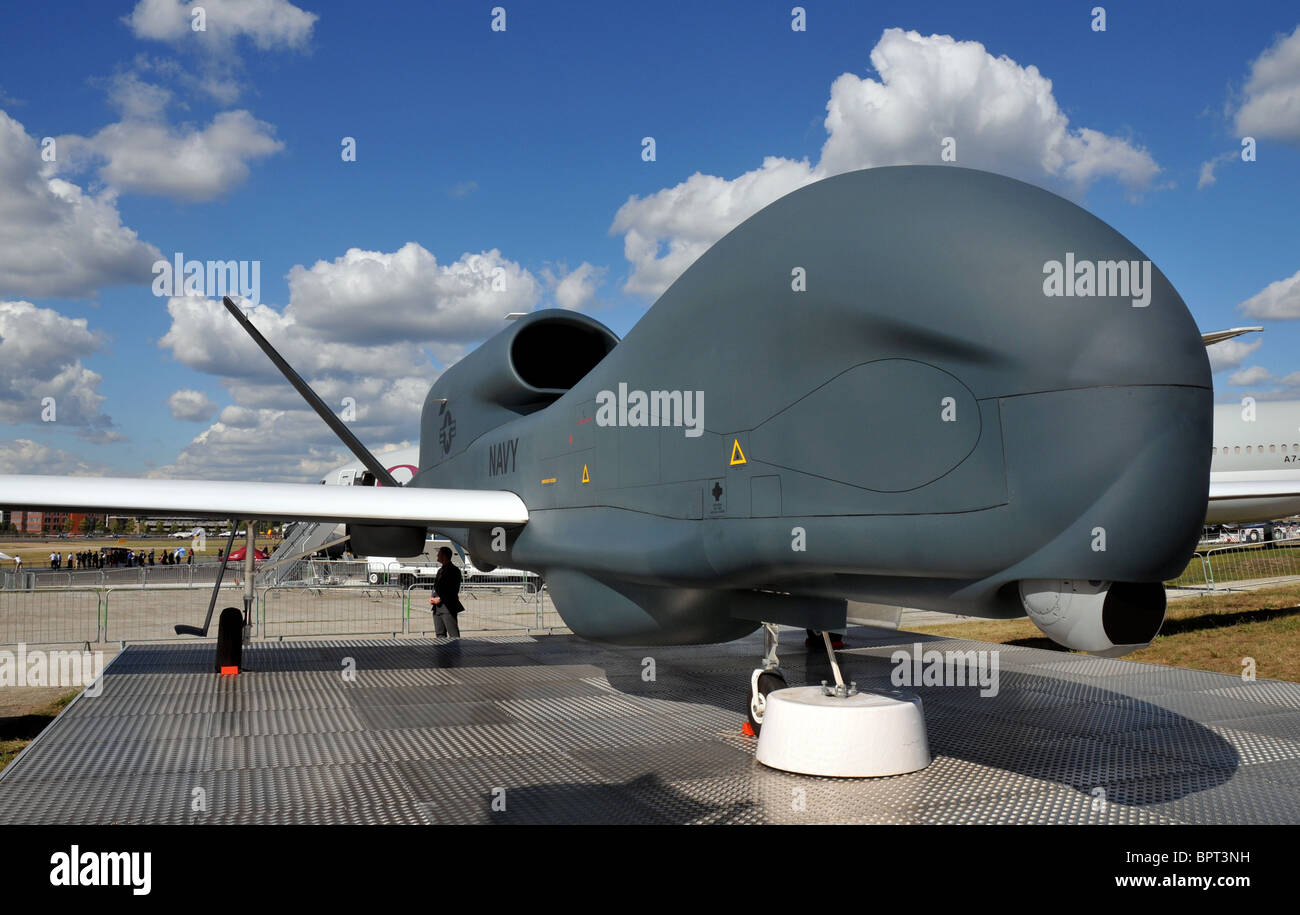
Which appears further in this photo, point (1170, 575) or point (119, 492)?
point (119, 492)

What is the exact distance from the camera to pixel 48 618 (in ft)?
67.4

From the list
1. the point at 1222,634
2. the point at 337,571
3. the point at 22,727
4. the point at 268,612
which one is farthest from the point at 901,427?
the point at 337,571

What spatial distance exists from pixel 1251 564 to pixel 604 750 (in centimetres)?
2501

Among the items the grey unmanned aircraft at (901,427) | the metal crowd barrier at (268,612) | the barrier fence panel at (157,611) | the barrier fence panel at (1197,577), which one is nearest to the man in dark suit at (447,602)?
the metal crowd barrier at (268,612)

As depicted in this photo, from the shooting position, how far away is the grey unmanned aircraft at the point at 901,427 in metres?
3.47

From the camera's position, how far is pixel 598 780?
212 inches

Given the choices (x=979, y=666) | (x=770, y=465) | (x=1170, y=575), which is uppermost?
(x=770, y=465)

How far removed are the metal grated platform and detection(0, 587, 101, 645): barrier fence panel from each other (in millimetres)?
9369

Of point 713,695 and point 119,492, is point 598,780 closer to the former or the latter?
point 713,695

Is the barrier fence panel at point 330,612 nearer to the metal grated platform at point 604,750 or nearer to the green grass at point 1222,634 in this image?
the metal grated platform at point 604,750

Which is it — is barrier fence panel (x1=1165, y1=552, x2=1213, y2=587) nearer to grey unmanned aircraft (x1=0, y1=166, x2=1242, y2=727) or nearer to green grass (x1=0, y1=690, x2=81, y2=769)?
grey unmanned aircraft (x1=0, y1=166, x2=1242, y2=727)

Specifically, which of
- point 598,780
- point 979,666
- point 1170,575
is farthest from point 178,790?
point 979,666

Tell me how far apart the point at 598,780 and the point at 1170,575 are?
11.1ft

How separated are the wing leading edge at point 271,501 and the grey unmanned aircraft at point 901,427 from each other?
1.36m
